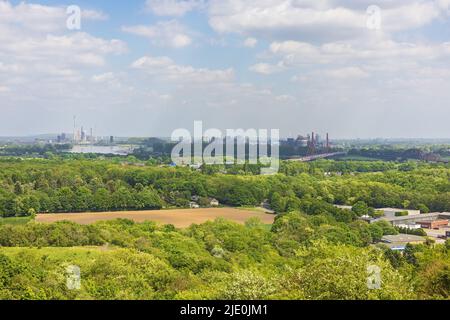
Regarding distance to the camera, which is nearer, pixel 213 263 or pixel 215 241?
pixel 213 263

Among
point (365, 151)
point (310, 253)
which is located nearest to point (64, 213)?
point (310, 253)

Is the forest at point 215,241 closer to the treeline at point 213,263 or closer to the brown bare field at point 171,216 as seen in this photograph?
the treeline at point 213,263

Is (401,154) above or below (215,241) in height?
above

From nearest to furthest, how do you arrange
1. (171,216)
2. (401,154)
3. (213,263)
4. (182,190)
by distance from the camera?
A: (213,263), (171,216), (182,190), (401,154)

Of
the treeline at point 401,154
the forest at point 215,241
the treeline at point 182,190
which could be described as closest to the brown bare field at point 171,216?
the treeline at point 182,190

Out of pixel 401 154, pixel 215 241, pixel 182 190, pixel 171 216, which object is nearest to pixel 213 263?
pixel 215 241

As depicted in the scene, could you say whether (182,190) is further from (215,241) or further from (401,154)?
(401,154)

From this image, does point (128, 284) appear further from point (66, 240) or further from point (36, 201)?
point (36, 201)

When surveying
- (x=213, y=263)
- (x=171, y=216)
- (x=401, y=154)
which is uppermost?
(x=401, y=154)
